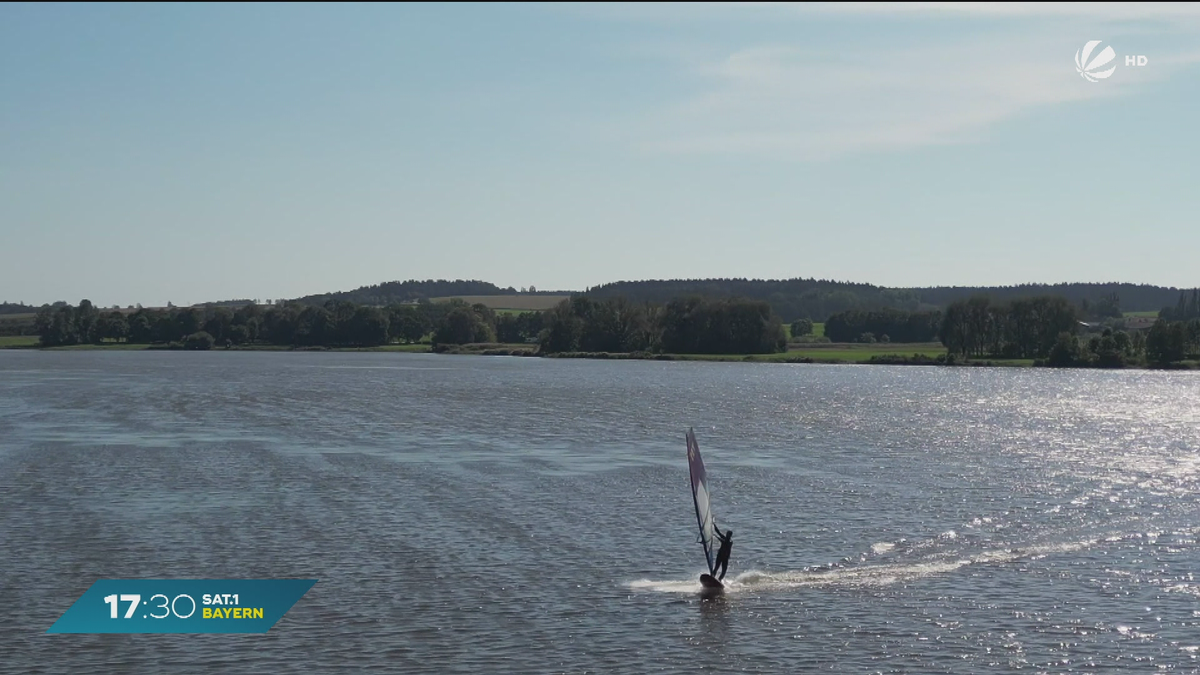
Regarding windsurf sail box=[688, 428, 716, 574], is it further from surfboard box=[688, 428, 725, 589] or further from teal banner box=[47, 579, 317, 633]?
teal banner box=[47, 579, 317, 633]

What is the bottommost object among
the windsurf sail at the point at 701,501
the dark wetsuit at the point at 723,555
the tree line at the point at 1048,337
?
the dark wetsuit at the point at 723,555

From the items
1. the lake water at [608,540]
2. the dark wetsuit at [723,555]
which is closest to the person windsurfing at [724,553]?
the dark wetsuit at [723,555]

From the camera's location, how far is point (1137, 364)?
18575cm

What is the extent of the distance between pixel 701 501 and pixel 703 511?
0.33 meters

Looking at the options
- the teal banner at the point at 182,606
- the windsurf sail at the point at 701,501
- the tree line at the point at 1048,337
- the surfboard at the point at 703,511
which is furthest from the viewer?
the tree line at the point at 1048,337

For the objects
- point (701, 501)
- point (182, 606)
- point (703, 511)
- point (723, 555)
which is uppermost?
point (701, 501)

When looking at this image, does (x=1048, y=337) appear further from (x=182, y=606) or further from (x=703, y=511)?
(x=182, y=606)

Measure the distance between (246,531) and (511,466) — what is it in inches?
734

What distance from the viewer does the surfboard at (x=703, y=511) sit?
97.8 feet

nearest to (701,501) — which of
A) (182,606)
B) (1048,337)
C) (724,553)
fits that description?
(724,553)

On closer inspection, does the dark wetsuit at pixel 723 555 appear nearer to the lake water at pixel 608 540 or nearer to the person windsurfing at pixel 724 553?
the person windsurfing at pixel 724 553

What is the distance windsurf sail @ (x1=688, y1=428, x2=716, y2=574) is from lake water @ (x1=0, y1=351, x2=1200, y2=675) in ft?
3.56

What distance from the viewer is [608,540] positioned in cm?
3638

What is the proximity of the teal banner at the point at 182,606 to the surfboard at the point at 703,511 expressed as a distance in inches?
386
